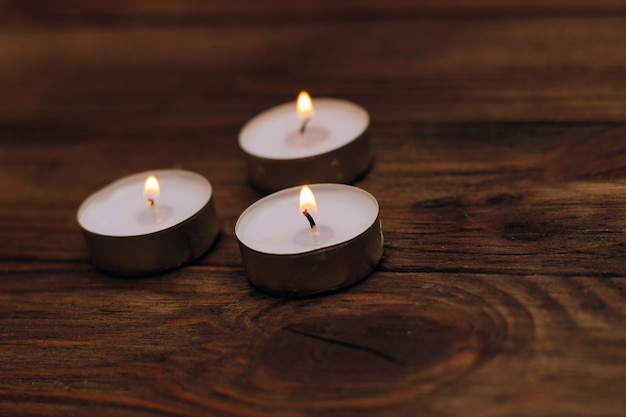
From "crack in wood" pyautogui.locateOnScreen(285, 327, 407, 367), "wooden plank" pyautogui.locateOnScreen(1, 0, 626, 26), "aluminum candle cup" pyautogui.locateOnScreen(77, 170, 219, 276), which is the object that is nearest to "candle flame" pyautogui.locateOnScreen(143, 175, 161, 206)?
"aluminum candle cup" pyautogui.locateOnScreen(77, 170, 219, 276)

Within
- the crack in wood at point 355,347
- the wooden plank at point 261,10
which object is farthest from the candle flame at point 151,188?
the wooden plank at point 261,10

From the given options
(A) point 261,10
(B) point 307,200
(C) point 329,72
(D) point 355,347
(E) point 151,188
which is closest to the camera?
(D) point 355,347

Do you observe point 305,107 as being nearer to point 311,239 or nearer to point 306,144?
point 306,144

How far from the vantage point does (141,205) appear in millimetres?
922

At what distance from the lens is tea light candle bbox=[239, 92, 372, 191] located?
3.04 feet

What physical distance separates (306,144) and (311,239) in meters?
0.24

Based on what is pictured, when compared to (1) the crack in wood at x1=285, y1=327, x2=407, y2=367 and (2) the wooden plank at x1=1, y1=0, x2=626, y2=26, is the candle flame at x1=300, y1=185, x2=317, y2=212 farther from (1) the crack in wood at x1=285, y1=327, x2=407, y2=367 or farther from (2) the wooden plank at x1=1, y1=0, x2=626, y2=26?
(2) the wooden plank at x1=1, y1=0, x2=626, y2=26

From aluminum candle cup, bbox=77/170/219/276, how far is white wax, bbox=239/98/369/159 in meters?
0.11

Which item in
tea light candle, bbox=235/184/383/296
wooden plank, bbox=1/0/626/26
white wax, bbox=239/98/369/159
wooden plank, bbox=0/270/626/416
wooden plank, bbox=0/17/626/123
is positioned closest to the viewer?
wooden plank, bbox=0/270/626/416

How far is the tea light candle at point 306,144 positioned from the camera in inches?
36.4

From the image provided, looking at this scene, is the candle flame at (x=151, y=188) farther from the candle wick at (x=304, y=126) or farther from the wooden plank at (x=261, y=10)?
the wooden plank at (x=261, y=10)

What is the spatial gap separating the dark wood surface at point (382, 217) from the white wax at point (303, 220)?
51 mm

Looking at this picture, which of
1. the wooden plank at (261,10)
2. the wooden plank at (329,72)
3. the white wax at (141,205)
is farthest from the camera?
the wooden plank at (261,10)

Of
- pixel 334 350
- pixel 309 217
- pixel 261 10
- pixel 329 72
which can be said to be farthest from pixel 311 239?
pixel 261 10
